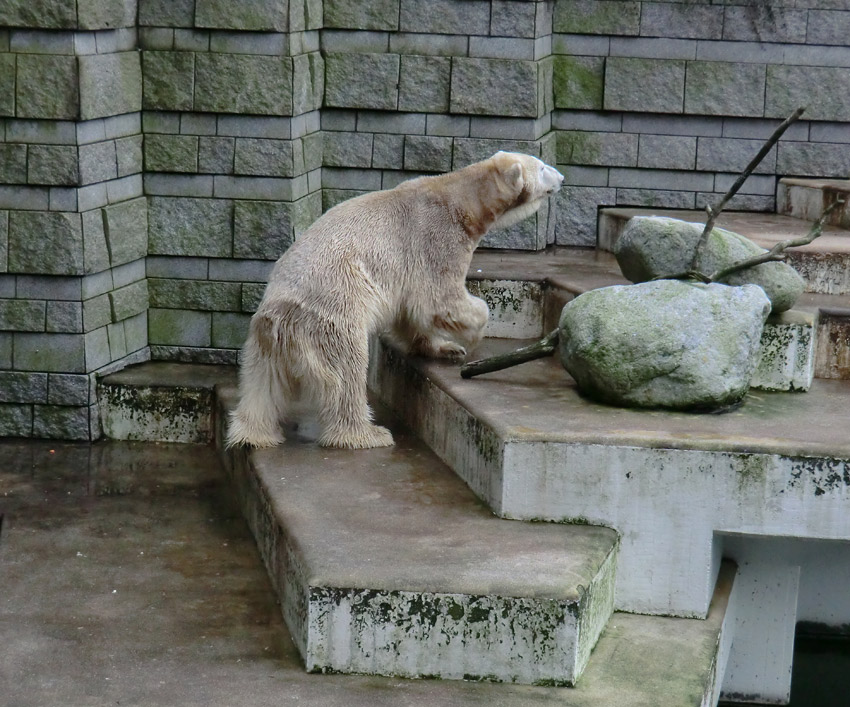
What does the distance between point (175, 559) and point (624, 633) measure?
171 centimetres

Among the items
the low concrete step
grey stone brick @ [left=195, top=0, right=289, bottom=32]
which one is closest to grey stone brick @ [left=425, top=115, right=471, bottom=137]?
grey stone brick @ [left=195, top=0, right=289, bottom=32]

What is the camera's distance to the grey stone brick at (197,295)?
6.33 meters

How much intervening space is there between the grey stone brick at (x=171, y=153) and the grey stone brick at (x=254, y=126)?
169 millimetres

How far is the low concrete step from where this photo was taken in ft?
12.3

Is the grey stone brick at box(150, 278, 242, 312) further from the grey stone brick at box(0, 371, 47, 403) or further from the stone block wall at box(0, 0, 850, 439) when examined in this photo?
the grey stone brick at box(0, 371, 47, 403)

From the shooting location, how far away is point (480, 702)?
365cm

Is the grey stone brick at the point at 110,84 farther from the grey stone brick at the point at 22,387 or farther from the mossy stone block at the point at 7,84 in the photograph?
the grey stone brick at the point at 22,387

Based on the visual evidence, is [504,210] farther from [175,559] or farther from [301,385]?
[175,559]

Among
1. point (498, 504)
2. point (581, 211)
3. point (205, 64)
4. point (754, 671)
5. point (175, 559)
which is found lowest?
point (754, 671)

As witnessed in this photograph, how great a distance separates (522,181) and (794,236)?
1874 mm

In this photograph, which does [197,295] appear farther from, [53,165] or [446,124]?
[446,124]

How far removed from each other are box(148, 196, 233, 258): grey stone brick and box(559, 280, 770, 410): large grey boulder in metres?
2.22

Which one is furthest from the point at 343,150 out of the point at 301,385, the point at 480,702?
the point at 480,702

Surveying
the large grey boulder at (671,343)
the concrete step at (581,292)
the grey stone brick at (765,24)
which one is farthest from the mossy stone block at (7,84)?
the grey stone brick at (765,24)
